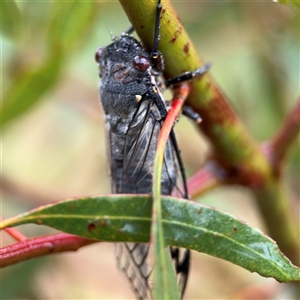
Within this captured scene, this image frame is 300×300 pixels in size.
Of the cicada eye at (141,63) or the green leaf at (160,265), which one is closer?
the green leaf at (160,265)

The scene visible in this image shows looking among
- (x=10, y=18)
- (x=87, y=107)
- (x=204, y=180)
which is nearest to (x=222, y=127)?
(x=204, y=180)

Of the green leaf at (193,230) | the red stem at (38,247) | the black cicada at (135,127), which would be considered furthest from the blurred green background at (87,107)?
the green leaf at (193,230)

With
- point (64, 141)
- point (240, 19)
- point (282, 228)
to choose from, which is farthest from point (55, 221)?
point (64, 141)

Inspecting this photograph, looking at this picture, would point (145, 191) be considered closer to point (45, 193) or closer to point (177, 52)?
point (177, 52)

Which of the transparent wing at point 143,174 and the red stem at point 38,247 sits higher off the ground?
the transparent wing at point 143,174

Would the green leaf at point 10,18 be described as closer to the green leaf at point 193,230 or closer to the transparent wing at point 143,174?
the transparent wing at point 143,174

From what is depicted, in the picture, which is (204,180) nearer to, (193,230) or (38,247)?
(193,230)

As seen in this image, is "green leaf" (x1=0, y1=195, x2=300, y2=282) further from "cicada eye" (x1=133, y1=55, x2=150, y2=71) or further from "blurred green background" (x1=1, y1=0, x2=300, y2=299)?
"blurred green background" (x1=1, y1=0, x2=300, y2=299)

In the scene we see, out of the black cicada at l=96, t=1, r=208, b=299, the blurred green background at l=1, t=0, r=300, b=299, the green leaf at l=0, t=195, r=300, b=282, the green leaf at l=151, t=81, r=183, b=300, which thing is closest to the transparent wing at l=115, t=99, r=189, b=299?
the black cicada at l=96, t=1, r=208, b=299
